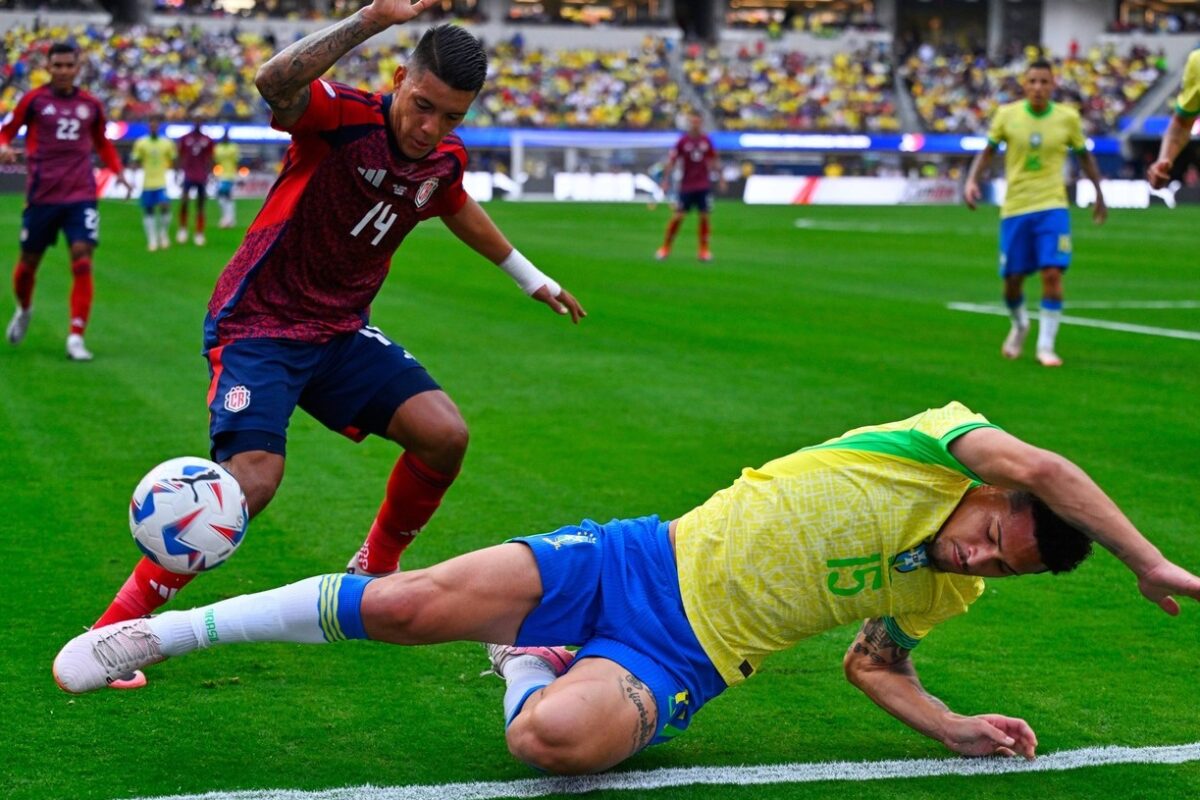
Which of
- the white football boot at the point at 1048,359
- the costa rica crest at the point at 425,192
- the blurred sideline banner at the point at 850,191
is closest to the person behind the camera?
the costa rica crest at the point at 425,192

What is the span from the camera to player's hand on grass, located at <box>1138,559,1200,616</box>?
3.75 m

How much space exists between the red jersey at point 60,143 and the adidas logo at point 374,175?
317 inches

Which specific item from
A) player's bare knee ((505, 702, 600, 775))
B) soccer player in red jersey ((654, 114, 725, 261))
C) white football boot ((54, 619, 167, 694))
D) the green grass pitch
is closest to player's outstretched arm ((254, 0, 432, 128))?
white football boot ((54, 619, 167, 694))

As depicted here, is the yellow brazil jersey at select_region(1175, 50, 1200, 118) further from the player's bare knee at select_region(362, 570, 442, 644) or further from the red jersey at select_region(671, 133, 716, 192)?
the red jersey at select_region(671, 133, 716, 192)

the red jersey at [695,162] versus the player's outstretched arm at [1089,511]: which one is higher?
the player's outstretched arm at [1089,511]

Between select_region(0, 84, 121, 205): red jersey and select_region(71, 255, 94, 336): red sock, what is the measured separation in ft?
1.67

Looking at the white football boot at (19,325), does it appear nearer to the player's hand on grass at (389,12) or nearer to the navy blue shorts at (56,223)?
the navy blue shorts at (56,223)

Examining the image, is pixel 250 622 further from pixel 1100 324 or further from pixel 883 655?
pixel 1100 324

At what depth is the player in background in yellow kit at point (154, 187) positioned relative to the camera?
27.0 m

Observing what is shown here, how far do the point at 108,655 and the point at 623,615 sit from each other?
1.39 metres

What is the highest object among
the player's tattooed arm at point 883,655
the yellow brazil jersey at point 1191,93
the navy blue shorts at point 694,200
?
the yellow brazil jersey at point 1191,93

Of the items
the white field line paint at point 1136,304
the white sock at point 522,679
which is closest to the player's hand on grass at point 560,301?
the white sock at point 522,679

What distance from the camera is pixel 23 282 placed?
13.0 m

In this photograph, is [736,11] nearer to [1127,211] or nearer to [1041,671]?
[1127,211]
